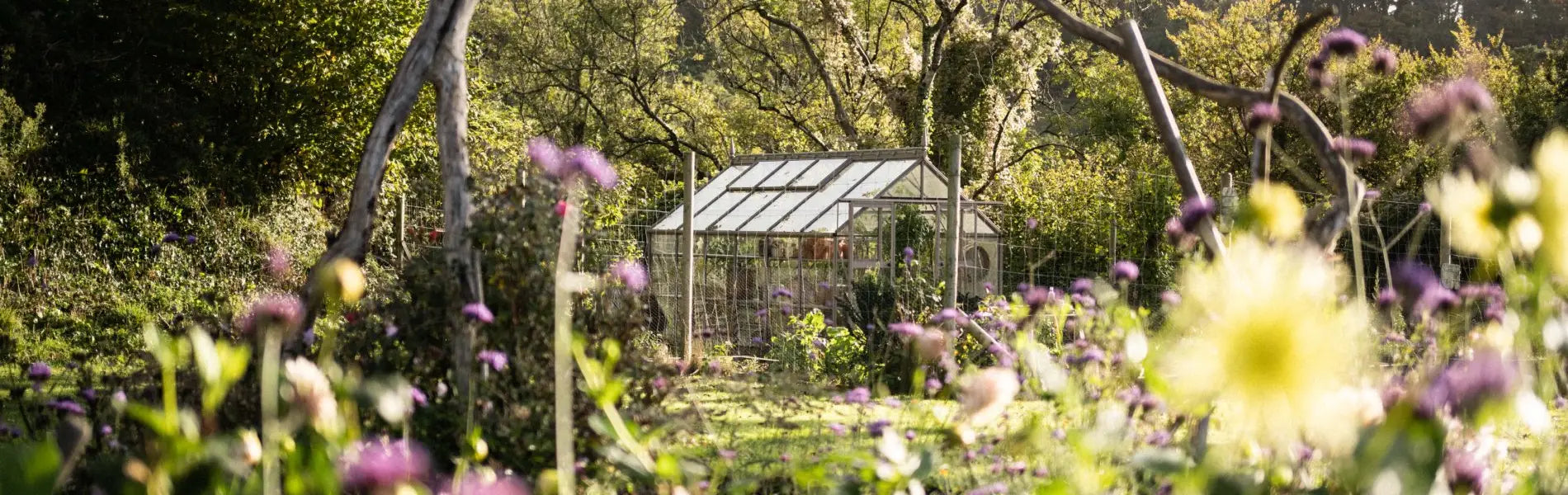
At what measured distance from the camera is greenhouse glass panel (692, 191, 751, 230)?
33.9 ft

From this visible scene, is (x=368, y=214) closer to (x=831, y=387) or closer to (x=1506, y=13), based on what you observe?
(x=831, y=387)

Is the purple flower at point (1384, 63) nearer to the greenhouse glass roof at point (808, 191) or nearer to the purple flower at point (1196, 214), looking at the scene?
the purple flower at point (1196, 214)

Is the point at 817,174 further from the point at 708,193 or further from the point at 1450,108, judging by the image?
the point at 1450,108

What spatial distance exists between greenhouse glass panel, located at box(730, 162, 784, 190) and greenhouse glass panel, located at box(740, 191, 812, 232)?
662 millimetres

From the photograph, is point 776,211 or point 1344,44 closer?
point 1344,44

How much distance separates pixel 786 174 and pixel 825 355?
4206mm

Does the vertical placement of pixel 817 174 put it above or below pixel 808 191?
above

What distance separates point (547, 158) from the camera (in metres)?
2.88

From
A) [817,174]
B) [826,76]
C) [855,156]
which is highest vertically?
[826,76]

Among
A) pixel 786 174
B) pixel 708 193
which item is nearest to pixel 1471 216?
pixel 786 174

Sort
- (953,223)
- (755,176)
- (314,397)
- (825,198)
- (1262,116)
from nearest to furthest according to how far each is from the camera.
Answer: (314,397) < (1262,116) < (953,223) < (825,198) < (755,176)

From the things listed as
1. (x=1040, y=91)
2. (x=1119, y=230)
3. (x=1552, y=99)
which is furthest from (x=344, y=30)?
(x=1552, y=99)

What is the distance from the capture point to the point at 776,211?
9828 mm

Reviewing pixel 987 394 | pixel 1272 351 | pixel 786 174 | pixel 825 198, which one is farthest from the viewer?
pixel 786 174
